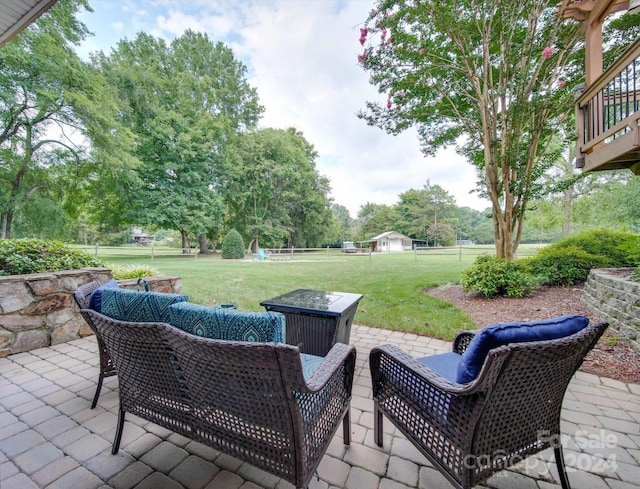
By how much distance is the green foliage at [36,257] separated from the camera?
2945 mm

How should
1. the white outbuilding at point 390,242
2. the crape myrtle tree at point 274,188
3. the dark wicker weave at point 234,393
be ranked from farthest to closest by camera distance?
1. the white outbuilding at point 390,242
2. the crape myrtle tree at point 274,188
3. the dark wicker weave at point 234,393

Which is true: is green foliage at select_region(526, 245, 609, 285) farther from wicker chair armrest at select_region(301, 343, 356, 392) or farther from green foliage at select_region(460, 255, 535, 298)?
wicker chair armrest at select_region(301, 343, 356, 392)

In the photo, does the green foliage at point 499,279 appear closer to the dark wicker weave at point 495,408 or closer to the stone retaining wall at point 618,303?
the stone retaining wall at point 618,303

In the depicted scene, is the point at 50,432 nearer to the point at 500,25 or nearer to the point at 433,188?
the point at 500,25

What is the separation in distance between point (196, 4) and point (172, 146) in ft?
33.5

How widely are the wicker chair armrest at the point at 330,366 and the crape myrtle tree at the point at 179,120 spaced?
50.3ft

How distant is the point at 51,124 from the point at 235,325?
43.4 feet

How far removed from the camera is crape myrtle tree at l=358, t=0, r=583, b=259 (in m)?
4.69

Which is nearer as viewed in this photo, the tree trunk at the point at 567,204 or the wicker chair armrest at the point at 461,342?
the wicker chair armrest at the point at 461,342

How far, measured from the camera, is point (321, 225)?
27.1 meters

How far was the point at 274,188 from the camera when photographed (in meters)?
21.5

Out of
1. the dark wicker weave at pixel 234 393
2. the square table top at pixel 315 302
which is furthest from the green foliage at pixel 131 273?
the dark wicker weave at pixel 234 393

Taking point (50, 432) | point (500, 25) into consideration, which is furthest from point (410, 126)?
point (50, 432)

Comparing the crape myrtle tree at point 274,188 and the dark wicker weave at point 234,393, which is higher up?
the crape myrtle tree at point 274,188
